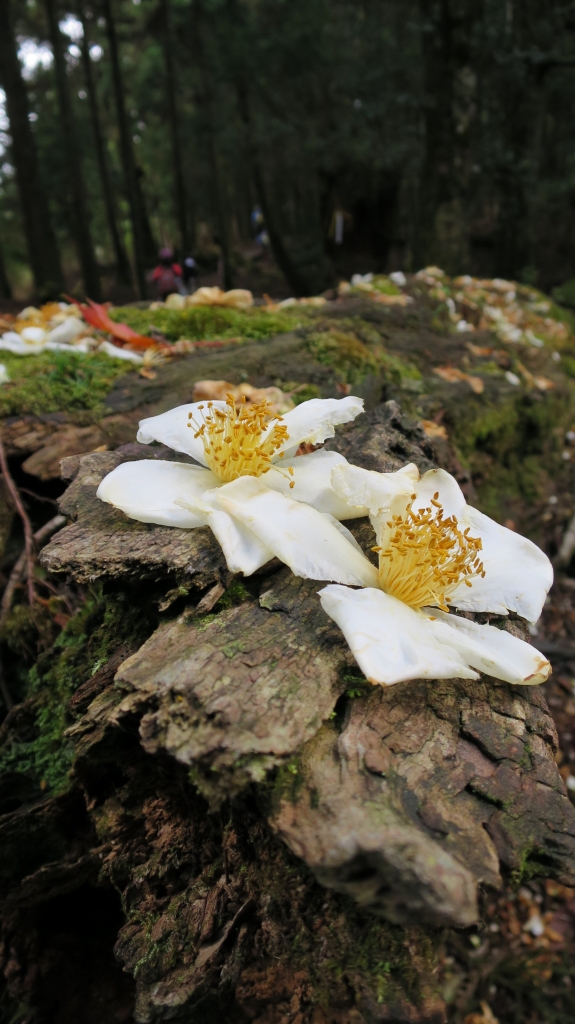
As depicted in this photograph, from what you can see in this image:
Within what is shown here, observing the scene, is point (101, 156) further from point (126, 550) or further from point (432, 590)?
point (432, 590)

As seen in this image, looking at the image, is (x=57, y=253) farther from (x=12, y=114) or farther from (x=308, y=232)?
(x=308, y=232)

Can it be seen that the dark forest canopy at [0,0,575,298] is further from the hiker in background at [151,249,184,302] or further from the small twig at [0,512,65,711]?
the small twig at [0,512,65,711]

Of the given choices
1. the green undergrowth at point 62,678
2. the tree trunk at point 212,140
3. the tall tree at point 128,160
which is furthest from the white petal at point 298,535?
the tall tree at point 128,160

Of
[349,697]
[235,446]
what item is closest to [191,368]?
[235,446]

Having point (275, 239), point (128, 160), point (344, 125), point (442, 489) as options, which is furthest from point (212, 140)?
point (442, 489)

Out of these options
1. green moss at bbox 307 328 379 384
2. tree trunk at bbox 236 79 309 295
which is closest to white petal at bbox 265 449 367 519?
green moss at bbox 307 328 379 384

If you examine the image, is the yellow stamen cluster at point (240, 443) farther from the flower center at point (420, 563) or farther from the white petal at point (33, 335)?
the white petal at point (33, 335)
